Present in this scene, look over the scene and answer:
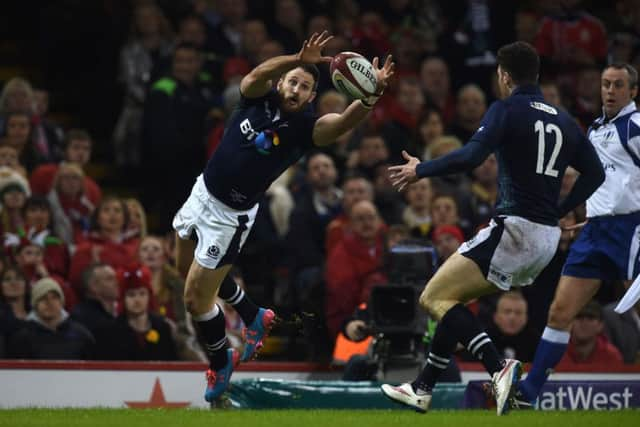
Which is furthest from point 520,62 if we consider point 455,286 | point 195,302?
point 195,302

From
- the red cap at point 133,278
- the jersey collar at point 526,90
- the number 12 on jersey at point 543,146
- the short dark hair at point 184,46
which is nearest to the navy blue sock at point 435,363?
the number 12 on jersey at point 543,146

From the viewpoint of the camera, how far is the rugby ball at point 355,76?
10523mm

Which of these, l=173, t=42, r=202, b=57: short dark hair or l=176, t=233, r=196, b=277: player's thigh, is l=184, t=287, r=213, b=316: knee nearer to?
l=176, t=233, r=196, b=277: player's thigh

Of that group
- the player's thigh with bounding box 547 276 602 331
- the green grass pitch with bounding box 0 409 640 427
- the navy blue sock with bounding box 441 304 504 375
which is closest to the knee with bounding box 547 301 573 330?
the player's thigh with bounding box 547 276 602 331

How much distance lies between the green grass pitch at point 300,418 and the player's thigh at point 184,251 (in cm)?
125

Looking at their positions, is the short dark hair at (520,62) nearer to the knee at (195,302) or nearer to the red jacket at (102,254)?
the knee at (195,302)

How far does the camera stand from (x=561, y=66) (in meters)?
19.2

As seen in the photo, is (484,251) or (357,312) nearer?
(484,251)

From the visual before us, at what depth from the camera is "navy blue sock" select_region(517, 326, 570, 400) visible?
11.2m

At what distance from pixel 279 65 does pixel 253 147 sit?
29.6 inches

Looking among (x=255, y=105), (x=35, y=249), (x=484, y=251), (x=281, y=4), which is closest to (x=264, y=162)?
(x=255, y=105)

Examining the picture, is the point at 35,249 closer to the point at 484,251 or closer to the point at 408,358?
the point at 408,358

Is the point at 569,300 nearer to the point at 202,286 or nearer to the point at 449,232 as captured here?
the point at 202,286

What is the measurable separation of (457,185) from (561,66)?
3426 mm
